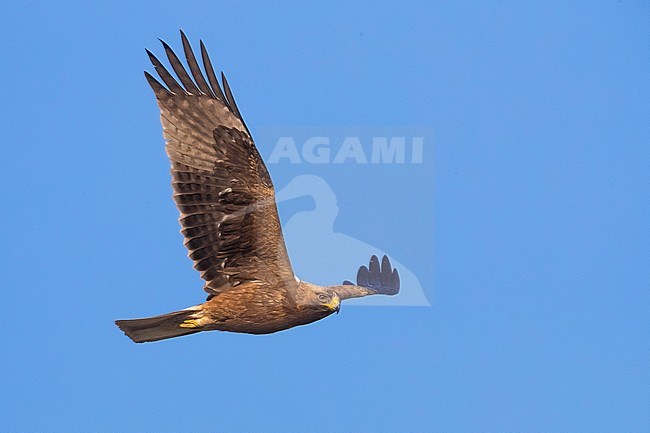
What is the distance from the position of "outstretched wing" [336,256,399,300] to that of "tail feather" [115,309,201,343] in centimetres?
96

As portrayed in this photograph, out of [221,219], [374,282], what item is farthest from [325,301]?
[374,282]

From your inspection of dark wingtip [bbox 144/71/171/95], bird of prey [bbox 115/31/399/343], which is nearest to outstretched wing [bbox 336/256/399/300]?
bird of prey [bbox 115/31/399/343]

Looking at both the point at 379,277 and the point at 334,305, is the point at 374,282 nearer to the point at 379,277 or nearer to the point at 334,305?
the point at 379,277

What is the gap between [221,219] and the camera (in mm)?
5711

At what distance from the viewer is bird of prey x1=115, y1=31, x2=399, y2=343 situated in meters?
5.61

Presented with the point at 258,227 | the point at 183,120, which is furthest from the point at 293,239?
the point at 183,120

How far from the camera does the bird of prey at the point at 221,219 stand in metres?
5.61

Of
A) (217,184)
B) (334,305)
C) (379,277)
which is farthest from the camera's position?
(379,277)

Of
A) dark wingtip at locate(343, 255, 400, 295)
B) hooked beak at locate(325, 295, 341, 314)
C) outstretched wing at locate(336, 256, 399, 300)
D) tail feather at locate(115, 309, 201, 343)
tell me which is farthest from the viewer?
dark wingtip at locate(343, 255, 400, 295)

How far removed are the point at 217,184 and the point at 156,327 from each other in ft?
2.21

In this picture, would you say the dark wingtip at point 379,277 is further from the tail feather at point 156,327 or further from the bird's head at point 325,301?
the tail feather at point 156,327

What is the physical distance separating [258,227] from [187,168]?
1.37 feet

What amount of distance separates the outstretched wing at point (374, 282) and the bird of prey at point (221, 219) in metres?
0.79

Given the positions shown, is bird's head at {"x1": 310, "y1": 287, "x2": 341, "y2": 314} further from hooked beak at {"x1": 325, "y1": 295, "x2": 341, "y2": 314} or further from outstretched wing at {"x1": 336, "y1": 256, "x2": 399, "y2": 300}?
outstretched wing at {"x1": 336, "y1": 256, "x2": 399, "y2": 300}
